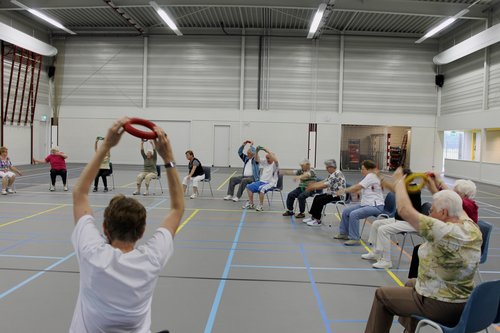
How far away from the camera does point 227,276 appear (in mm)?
4992

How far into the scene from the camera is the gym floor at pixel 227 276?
3.73 m

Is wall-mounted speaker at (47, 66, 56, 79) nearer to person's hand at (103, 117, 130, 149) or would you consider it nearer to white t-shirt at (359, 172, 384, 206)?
white t-shirt at (359, 172, 384, 206)

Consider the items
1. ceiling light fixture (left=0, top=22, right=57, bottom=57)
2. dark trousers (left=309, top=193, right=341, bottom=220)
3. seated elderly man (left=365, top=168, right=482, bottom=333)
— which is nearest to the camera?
seated elderly man (left=365, top=168, right=482, bottom=333)

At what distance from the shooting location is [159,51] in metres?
23.5

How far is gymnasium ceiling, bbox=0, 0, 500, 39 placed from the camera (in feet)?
57.3

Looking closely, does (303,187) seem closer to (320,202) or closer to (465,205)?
(320,202)

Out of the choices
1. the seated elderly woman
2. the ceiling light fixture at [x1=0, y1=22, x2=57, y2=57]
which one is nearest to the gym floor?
the seated elderly woman

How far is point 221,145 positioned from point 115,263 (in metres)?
22.3

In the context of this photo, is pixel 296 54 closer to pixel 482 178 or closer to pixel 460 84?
pixel 460 84

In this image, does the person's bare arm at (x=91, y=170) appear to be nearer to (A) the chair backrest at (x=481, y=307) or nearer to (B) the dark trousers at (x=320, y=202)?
(A) the chair backrest at (x=481, y=307)

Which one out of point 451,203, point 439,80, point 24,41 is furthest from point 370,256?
point 24,41

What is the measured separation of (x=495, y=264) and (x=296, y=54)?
19.0 meters

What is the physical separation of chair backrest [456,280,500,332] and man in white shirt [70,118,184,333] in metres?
1.89

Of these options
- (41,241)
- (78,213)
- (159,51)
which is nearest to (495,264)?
(78,213)
